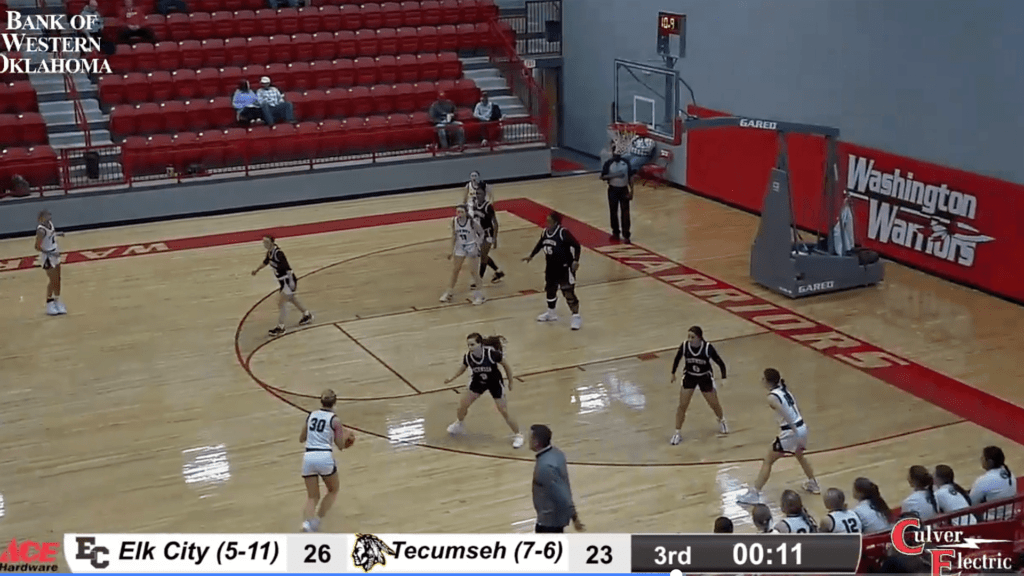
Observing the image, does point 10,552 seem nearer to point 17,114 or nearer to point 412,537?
point 412,537

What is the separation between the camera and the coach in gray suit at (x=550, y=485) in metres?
9.66

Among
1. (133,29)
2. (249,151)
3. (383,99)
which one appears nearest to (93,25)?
(133,29)

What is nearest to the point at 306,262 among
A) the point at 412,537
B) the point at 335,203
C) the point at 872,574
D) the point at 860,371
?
the point at 335,203

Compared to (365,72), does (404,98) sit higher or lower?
lower

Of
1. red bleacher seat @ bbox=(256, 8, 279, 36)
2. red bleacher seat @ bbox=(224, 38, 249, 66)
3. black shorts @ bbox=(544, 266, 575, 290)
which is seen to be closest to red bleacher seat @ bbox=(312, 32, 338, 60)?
red bleacher seat @ bbox=(256, 8, 279, 36)

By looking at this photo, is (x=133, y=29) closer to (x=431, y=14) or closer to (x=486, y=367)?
(x=431, y=14)

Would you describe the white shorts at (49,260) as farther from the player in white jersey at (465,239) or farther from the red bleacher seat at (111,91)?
the red bleacher seat at (111,91)

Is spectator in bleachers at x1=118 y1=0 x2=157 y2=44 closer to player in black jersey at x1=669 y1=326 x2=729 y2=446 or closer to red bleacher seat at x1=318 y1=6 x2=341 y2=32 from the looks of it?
red bleacher seat at x1=318 y1=6 x2=341 y2=32

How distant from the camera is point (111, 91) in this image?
2562 centimetres

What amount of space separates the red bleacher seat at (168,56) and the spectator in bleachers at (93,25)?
122cm

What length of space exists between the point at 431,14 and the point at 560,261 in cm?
1449

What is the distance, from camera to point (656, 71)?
83.1 ft
